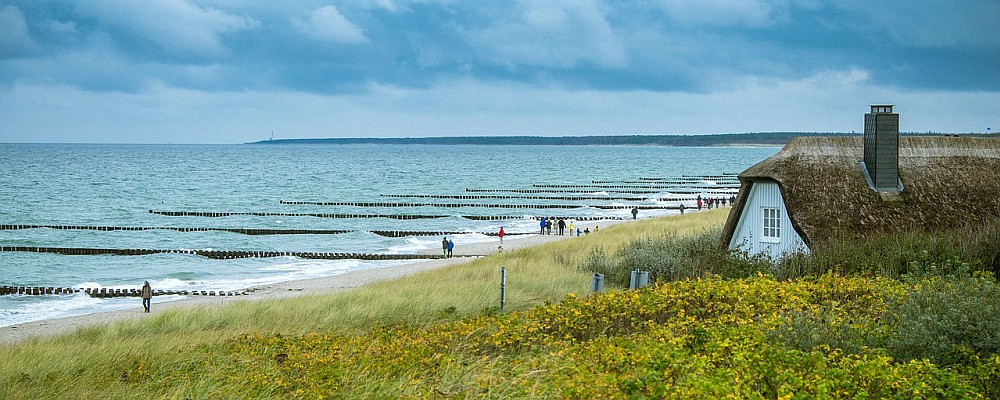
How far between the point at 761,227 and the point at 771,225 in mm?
262

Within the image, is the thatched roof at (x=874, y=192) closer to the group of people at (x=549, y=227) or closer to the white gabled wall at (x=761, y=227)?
the white gabled wall at (x=761, y=227)

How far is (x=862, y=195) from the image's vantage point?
22906mm

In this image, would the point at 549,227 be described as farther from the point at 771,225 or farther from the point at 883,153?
the point at 883,153

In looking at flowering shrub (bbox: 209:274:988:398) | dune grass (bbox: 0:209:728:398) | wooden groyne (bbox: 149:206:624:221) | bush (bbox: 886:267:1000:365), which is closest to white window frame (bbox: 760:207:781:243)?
dune grass (bbox: 0:209:728:398)

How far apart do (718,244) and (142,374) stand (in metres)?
16.5

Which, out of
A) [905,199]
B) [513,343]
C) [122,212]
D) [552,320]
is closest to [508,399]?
[513,343]

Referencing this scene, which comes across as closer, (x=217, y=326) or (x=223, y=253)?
(x=217, y=326)

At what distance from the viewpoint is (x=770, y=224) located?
23.8 m

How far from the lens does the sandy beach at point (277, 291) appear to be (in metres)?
27.0

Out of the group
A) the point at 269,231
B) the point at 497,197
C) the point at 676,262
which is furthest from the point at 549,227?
the point at 497,197

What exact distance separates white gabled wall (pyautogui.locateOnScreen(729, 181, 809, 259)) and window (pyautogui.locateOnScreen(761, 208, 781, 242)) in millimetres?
53

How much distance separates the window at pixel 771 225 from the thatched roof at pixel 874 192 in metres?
0.65

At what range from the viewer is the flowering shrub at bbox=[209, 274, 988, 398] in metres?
8.84

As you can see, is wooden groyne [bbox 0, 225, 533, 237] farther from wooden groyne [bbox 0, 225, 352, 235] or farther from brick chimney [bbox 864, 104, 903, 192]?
brick chimney [bbox 864, 104, 903, 192]
